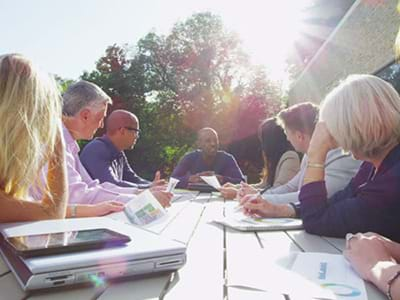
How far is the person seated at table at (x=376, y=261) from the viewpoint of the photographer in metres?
0.93

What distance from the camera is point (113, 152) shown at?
409 centimetres

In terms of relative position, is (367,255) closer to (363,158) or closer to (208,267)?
(208,267)

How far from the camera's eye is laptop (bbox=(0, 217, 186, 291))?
871mm

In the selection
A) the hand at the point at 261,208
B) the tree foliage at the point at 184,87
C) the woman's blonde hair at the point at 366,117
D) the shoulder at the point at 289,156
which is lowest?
the tree foliage at the point at 184,87

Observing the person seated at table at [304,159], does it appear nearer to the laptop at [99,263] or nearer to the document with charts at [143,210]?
the document with charts at [143,210]

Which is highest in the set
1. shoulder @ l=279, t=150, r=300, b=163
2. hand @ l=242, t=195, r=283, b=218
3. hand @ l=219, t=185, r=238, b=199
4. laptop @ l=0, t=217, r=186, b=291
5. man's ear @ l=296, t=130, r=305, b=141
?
laptop @ l=0, t=217, r=186, b=291

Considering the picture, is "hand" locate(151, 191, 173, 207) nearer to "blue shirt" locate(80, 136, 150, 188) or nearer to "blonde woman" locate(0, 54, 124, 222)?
"blonde woman" locate(0, 54, 124, 222)

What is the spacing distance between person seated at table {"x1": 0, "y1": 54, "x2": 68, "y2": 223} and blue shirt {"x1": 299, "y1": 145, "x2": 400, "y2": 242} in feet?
3.00

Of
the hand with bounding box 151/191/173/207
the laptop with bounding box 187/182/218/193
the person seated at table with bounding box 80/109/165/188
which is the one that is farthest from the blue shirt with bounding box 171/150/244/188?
the hand with bounding box 151/191/173/207

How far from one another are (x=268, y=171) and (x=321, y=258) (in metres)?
2.98

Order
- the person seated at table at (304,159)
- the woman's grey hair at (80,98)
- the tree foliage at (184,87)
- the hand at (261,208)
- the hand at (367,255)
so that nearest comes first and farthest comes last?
1. the hand at (367,255)
2. the hand at (261,208)
3. the person seated at table at (304,159)
4. the woman's grey hair at (80,98)
5. the tree foliage at (184,87)

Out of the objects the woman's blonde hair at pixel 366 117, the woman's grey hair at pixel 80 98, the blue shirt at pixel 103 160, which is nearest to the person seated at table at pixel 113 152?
the blue shirt at pixel 103 160

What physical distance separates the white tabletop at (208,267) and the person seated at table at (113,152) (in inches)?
75.4

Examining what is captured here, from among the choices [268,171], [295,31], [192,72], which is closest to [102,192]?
[268,171]
